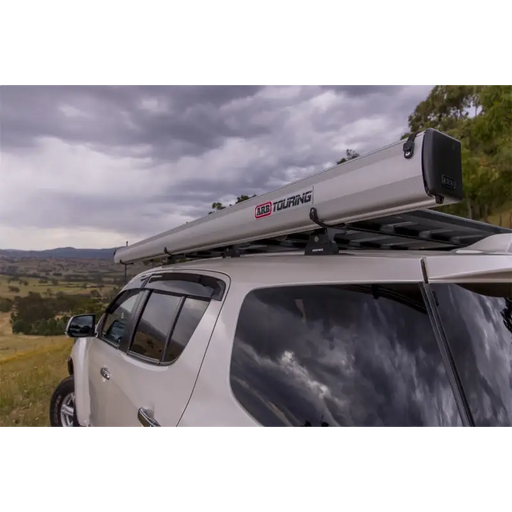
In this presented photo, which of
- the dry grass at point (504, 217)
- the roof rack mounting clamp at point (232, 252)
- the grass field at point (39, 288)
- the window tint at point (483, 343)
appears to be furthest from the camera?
the dry grass at point (504, 217)

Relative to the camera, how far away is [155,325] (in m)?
2.68

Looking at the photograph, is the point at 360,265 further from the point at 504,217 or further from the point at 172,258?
the point at 504,217

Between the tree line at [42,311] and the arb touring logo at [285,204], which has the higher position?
the arb touring logo at [285,204]

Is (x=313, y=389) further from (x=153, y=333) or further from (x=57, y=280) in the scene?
(x=57, y=280)

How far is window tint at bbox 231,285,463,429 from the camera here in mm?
1344

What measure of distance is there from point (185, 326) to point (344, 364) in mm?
1041

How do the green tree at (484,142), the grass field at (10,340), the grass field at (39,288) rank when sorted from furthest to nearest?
the green tree at (484,142), the grass field at (39,288), the grass field at (10,340)

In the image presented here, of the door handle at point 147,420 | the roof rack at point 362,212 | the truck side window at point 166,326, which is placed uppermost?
the roof rack at point 362,212

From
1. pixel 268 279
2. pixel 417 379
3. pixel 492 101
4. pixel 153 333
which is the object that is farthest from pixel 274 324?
pixel 492 101

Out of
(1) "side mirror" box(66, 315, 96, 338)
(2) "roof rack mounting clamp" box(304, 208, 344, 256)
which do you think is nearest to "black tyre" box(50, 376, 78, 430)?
(1) "side mirror" box(66, 315, 96, 338)

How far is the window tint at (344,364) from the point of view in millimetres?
1344

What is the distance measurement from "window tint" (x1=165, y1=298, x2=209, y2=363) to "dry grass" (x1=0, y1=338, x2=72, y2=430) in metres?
3.51

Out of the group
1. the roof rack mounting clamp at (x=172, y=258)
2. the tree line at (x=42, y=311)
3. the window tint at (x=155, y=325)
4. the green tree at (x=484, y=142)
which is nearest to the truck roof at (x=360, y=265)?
the window tint at (x=155, y=325)

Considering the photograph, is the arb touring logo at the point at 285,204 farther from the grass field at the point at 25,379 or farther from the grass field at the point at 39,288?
the grass field at the point at 39,288
